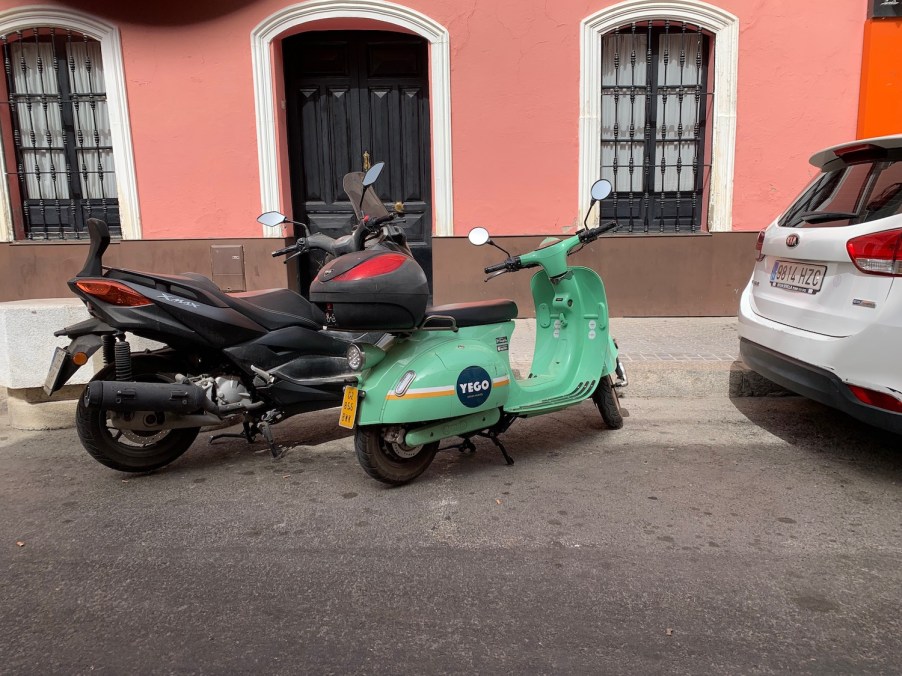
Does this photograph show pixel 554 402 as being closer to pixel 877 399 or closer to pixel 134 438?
pixel 877 399

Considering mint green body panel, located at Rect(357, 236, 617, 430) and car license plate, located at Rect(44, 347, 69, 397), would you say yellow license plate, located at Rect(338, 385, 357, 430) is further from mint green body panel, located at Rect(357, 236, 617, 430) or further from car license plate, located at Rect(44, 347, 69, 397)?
car license plate, located at Rect(44, 347, 69, 397)

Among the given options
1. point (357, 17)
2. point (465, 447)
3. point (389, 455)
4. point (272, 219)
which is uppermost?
point (357, 17)

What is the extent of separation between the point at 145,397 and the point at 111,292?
1.80ft

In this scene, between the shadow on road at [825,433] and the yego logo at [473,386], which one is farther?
the shadow on road at [825,433]

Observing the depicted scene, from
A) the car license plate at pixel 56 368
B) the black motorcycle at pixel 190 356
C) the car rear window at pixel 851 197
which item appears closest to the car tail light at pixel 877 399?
the car rear window at pixel 851 197

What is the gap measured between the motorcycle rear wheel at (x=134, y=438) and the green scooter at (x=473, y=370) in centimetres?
112

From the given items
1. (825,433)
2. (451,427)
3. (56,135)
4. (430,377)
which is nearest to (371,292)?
(430,377)

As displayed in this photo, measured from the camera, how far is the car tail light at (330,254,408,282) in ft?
10.6

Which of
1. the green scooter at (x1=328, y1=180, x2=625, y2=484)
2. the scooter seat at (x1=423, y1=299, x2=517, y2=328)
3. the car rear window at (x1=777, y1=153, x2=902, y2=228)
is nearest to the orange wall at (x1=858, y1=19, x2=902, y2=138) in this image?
the car rear window at (x1=777, y1=153, x2=902, y2=228)

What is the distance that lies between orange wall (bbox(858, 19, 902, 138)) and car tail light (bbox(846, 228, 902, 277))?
4691mm

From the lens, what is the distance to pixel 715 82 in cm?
736

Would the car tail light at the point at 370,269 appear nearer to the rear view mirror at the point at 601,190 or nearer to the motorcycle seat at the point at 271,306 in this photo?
the motorcycle seat at the point at 271,306

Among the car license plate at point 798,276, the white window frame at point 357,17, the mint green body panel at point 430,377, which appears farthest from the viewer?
the white window frame at point 357,17

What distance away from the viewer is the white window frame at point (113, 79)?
280 inches
